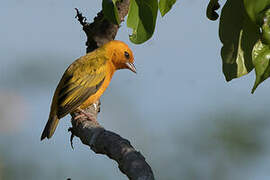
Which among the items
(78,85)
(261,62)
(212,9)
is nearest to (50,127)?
(78,85)

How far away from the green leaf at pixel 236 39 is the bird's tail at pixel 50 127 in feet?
11.6

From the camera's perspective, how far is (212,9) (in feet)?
10.8

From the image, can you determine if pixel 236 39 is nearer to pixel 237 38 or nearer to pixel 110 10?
pixel 237 38

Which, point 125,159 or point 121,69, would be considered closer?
point 125,159

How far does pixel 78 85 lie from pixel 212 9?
3.85 m

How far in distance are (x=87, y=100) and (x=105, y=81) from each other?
75 centimetres

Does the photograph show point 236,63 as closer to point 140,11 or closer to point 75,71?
point 140,11

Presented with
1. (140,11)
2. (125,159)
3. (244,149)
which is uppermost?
(140,11)

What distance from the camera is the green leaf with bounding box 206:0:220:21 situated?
3276 millimetres

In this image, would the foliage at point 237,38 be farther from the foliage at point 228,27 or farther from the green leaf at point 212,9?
the green leaf at point 212,9

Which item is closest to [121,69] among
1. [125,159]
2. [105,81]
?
[105,81]

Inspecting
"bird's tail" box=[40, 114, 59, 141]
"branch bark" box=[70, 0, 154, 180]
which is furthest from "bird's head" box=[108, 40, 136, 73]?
"bird's tail" box=[40, 114, 59, 141]

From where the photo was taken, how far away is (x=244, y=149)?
7090 millimetres

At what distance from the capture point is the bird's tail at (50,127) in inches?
248
